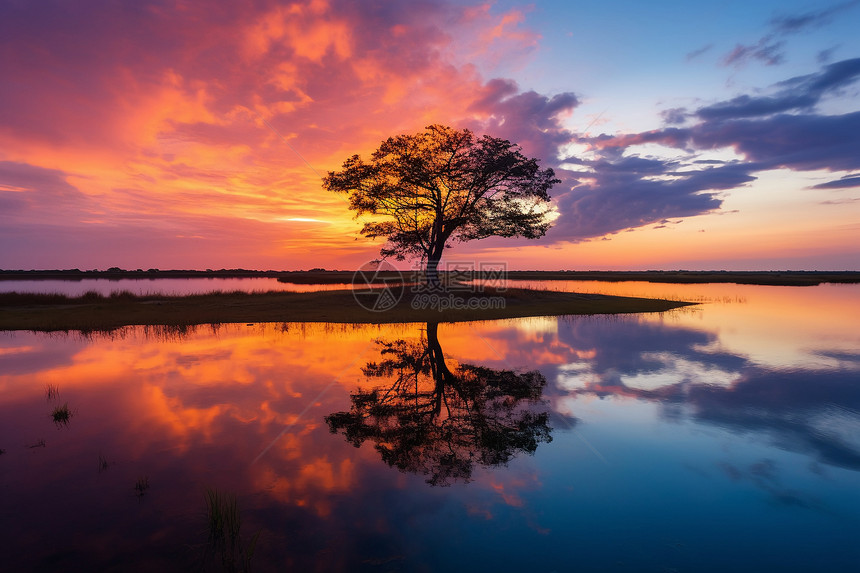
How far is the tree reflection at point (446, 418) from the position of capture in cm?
884

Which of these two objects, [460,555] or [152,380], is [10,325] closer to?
[152,380]

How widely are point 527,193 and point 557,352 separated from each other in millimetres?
25782

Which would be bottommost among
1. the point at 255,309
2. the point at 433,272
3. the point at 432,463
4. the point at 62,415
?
the point at 432,463

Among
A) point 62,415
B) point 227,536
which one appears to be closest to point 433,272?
point 62,415

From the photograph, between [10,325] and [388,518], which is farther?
[10,325]

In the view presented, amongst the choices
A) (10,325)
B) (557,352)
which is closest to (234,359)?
(557,352)

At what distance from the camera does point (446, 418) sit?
11164 mm

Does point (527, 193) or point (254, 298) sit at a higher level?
point (527, 193)

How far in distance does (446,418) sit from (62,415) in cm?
1076

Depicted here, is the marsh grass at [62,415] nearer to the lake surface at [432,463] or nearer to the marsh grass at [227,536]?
the lake surface at [432,463]

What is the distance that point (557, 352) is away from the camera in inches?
810

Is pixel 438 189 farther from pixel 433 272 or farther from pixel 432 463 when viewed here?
pixel 432 463

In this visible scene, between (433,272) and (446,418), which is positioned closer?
(446,418)

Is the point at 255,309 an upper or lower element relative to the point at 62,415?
upper
